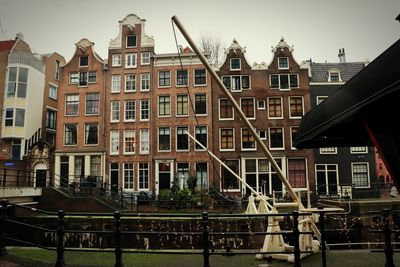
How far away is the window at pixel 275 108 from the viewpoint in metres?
27.5

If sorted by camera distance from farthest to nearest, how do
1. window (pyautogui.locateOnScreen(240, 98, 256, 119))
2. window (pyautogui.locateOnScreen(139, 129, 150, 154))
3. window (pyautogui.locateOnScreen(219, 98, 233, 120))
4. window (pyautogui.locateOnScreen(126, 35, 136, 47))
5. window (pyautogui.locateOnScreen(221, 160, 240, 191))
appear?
1. window (pyautogui.locateOnScreen(126, 35, 136, 47))
2. window (pyautogui.locateOnScreen(139, 129, 150, 154))
3. window (pyautogui.locateOnScreen(219, 98, 233, 120))
4. window (pyautogui.locateOnScreen(240, 98, 256, 119))
5. window (pyautogui.locateOnScreen(221, 160, 240, 191))

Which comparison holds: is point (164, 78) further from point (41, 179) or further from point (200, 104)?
point (41, 179)

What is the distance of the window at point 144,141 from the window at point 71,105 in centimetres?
655

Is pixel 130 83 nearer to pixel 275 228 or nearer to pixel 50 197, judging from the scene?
pixel 50 197

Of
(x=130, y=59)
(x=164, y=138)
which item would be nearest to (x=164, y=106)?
(x=164, y=138)

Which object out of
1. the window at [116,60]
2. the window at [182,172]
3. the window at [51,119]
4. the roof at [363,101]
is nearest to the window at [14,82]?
the window at [51,119]

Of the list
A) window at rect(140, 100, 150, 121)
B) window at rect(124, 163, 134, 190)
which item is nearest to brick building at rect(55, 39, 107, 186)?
window at rect(124, 163, 134, 190)

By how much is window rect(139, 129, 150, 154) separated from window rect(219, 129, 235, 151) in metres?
Result: 6.22

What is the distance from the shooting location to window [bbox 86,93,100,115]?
29141 millimetres

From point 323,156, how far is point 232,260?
23779mm

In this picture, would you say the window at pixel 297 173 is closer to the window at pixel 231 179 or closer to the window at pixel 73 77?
the window at pixel 231 179

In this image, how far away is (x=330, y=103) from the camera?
11.6 feet

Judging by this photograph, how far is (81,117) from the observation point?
95.5ft

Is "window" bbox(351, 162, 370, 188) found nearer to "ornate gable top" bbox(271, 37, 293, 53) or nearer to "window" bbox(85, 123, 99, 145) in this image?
"ornate gable top" bbox(271, 37, 293, 53)
